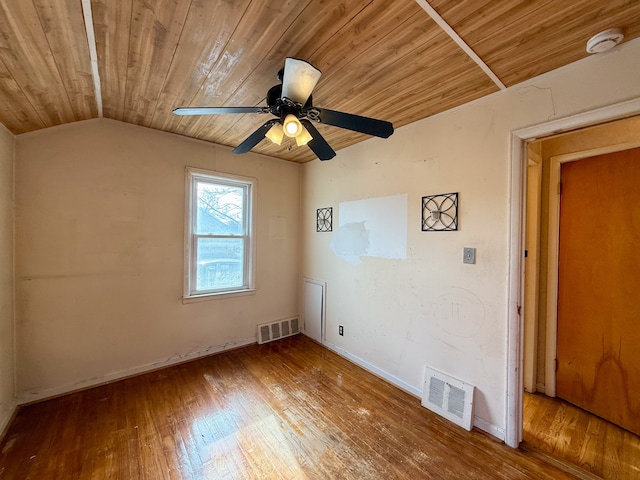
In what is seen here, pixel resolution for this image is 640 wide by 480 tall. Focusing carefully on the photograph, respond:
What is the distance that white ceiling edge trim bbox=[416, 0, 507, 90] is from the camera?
116 centimetres

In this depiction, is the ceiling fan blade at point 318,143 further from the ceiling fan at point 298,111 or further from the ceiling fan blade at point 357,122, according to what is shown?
the ceiling fan blade at point 357,122

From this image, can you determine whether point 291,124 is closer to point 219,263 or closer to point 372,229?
point 372,229

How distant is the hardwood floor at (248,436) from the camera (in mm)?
1562

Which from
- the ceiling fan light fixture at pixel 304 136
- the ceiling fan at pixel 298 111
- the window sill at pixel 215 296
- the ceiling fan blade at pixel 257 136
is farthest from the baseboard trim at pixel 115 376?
the ceiling fan light fixture at pixel 304 136

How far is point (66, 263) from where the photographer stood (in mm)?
2277

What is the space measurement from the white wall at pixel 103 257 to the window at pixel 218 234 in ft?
0.40

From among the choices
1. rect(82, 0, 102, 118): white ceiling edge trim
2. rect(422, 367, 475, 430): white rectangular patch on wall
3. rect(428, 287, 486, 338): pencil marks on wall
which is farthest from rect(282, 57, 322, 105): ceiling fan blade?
rect(422, 367, 475, 430): white rectangular patch on wall

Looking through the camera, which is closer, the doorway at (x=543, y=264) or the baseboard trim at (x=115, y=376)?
the baseboard trim at (x=115, y=376)

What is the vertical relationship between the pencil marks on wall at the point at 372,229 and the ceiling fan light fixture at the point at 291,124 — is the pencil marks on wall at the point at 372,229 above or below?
below

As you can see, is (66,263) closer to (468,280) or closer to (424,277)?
(424,277)

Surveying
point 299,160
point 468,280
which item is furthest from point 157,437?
point 299,160

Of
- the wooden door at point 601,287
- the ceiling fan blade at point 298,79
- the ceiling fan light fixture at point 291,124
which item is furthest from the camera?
the wooden door at point 601,287

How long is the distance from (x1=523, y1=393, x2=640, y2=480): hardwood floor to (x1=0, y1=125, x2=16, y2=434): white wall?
386cm

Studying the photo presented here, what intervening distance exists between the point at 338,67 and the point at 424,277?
5.89 ft
